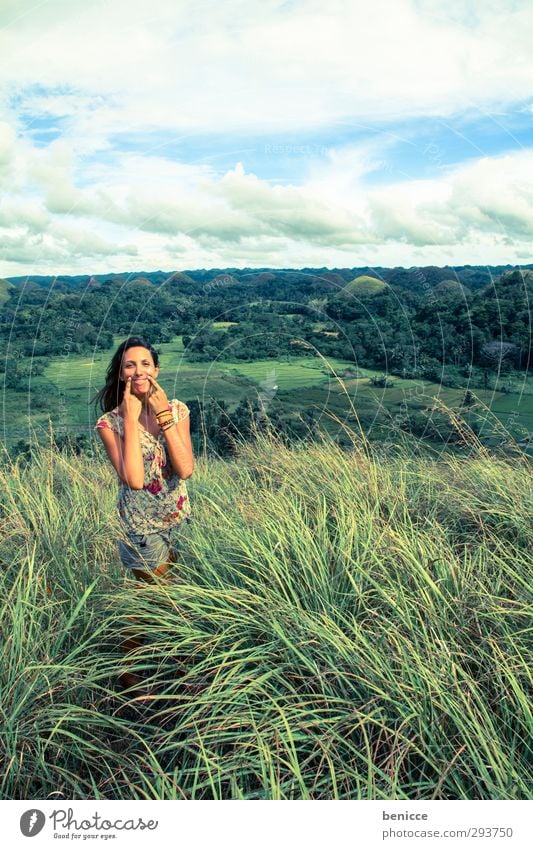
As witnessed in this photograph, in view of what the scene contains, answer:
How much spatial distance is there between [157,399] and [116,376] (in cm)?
29

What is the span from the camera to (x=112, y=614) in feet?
8.66

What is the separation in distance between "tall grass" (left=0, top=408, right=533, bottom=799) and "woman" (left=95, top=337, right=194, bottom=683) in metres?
0.13

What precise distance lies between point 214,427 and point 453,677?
10.2 feet

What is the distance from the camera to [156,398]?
2.38 metres

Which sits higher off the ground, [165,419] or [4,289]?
[4,289]

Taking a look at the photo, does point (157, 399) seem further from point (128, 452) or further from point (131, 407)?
point (128, 452)

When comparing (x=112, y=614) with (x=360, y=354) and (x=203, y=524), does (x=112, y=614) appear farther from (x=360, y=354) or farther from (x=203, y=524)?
(x=360, y=354)

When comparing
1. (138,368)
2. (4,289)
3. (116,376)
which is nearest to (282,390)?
(4,289)

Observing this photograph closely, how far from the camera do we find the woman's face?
2.43 meters

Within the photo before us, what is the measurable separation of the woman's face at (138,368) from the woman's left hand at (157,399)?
2 cm

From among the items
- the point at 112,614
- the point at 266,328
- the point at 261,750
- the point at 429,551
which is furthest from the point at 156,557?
the point at 266,328
